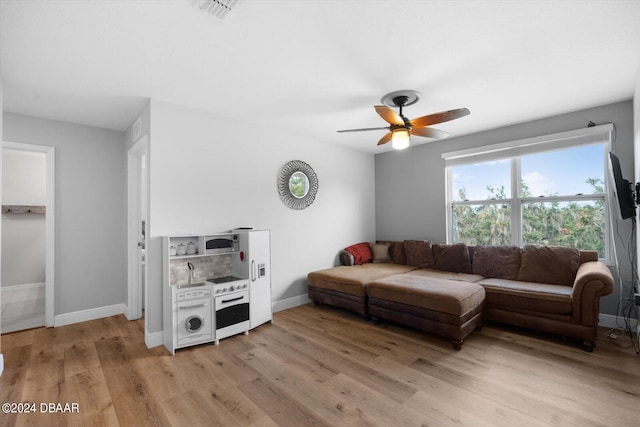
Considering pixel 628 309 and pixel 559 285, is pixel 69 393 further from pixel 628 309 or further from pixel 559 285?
pixel 628 309

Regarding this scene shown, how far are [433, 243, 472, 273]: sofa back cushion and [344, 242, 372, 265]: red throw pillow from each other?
1.17 m

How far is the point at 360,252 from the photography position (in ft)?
16.9

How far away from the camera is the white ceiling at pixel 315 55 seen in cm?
188

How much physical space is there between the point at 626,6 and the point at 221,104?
3482 millimetres

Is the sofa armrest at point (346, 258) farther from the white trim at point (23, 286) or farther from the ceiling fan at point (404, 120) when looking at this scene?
the white trim at point (23, 286)

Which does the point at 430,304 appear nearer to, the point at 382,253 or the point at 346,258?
the point at 346,258

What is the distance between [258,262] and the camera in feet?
11.6

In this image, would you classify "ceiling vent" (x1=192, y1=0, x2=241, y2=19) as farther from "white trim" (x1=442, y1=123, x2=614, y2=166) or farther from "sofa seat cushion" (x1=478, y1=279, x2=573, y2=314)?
"white trim" (x1=442, y1=123, x2=614, y2=166)

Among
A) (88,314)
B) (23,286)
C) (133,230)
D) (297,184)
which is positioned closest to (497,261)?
(297,184)

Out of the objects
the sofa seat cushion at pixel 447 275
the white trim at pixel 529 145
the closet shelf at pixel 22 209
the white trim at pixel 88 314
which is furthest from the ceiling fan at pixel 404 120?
Result: the closet shelf at pixel 22 209

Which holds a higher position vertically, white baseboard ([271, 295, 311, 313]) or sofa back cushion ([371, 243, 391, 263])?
sofa back cushion ([371, 243, 391, 263])

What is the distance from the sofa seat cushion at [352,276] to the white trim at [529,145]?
1976 millimetres

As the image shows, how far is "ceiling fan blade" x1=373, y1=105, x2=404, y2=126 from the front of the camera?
273 cm

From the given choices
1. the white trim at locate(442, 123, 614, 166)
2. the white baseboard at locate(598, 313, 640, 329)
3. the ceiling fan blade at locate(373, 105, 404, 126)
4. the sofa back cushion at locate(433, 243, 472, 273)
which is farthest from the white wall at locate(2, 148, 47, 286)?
the white baseboard at locate(598, 313, 640, 329)
